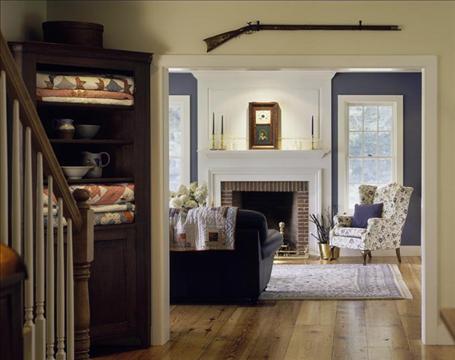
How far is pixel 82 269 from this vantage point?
337 centimetres

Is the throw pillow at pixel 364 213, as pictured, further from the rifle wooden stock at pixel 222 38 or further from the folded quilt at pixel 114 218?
the folded quilt at pixel 114 218

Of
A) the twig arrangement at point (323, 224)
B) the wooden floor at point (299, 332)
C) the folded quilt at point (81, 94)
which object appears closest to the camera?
the folded quilt at point (81, 94)

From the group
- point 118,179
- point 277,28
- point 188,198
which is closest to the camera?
point 118,179

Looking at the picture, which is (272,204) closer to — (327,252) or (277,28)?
(327,252)

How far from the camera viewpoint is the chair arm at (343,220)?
409 inches

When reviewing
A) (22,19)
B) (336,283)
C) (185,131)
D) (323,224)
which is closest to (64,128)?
(22,19)

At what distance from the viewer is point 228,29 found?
18.4 feet

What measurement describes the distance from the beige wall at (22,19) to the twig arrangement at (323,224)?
5.99m

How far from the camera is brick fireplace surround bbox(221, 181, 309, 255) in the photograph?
36.0ft

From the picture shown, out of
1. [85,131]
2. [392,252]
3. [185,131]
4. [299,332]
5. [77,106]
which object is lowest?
[299,332]

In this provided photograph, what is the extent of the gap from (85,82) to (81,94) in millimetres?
84

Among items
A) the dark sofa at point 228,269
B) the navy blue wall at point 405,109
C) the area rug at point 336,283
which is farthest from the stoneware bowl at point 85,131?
the navy blue wall at point 405,109

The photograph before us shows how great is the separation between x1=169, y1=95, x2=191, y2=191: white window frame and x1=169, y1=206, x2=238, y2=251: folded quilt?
13.7 ft

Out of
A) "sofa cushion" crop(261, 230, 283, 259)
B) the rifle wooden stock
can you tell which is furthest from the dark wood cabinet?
"sofa cushion" crop(261, 230, 283, 259)
